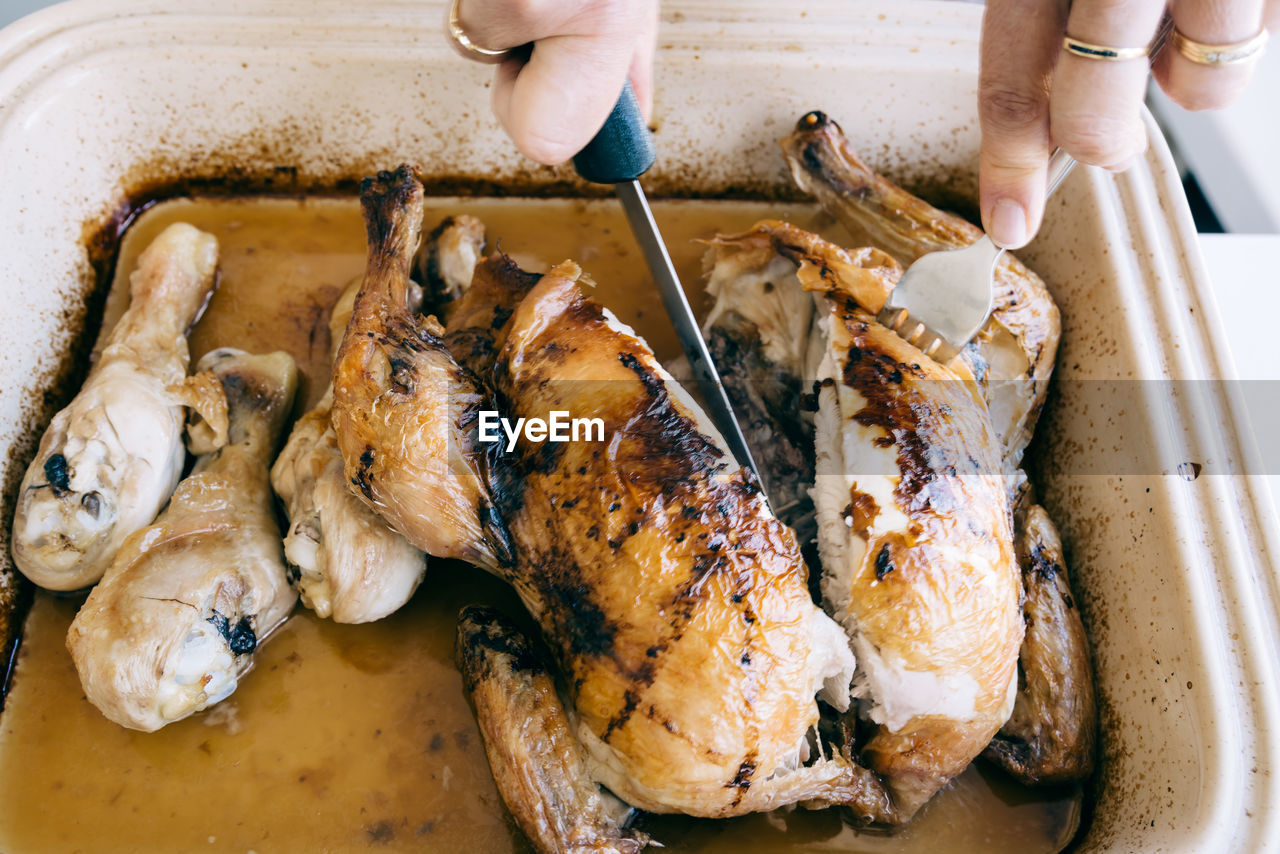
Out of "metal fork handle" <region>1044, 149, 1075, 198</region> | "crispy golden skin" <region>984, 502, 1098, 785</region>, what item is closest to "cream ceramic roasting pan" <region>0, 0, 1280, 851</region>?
"crispy golden skin" <region>984, 502, 1098, 785</region>

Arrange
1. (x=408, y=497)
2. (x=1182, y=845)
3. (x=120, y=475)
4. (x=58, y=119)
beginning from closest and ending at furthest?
(x=1182, y=845) < (x=408, y=497) < (x=120, y=475) < (x=58, y=119)

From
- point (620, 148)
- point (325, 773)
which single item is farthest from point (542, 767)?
point (620, 148)

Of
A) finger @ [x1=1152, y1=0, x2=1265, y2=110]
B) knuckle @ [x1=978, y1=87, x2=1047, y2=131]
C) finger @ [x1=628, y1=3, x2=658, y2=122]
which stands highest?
finger @ [x1=1152, y1=0, x2=1265, y2=110]

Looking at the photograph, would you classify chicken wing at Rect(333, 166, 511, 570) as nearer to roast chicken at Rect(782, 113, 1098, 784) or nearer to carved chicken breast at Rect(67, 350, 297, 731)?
carved chicken breast at Rect(67, 350, 297, 731)

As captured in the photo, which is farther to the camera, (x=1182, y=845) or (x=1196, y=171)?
(x=1196, y=171)

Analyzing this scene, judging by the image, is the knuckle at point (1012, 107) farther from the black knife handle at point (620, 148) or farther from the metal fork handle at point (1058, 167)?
the black knife handle at point (620, 148)

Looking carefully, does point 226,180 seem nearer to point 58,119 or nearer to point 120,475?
point 58,119

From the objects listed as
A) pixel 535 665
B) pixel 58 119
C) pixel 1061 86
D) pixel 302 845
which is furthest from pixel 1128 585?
pixel 58 119
